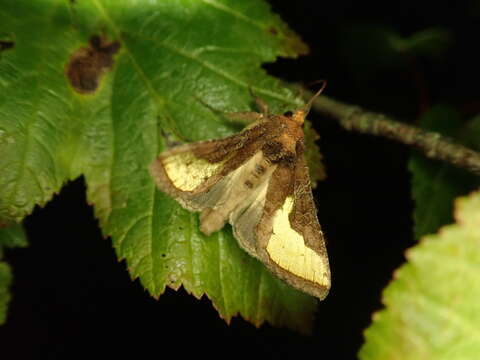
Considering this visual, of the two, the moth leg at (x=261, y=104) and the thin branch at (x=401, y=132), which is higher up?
the thin branch at (x=401, y=132)

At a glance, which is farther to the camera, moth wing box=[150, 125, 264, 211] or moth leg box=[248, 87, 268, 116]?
moth leg box=[248, 87, 268, 116]

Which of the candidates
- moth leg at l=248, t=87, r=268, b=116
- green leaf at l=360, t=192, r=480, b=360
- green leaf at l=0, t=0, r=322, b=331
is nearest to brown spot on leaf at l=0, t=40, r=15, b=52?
green leaf at l=0, t=0, r=322, b=331

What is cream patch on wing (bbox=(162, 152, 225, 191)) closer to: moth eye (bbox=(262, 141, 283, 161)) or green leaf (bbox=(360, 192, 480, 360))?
moth eye (bbox=(262, 141, 283, 161))

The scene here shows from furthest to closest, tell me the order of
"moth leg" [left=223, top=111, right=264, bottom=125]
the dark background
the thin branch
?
the dark background
"moth leg" [left=223, top=111, right=264, bottom=125]
the thin branch

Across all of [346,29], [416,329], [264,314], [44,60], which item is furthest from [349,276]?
[44,60]

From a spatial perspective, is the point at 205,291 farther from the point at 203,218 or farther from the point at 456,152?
the point at 456,152

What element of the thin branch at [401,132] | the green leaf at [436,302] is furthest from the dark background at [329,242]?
the green leaf at [436,302]

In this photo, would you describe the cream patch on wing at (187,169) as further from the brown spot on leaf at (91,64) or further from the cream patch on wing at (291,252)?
the brown spot on leaf at (91,64)

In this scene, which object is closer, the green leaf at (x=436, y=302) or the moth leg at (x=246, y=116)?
the green leaf at (x=436, y=302)

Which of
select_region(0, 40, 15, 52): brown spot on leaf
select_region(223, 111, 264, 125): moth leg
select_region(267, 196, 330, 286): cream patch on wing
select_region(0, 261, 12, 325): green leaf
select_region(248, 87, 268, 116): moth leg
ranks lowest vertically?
select_region(0, 261, 12, 325): green leaf
